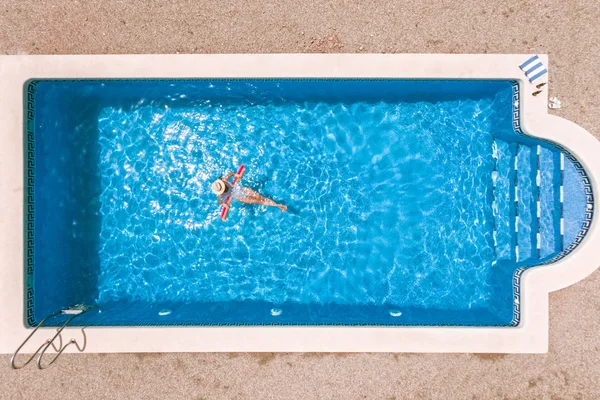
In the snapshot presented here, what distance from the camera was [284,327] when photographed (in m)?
4.73

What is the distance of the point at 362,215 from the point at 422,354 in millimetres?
1834

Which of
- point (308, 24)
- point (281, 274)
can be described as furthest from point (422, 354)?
point (308, 24)

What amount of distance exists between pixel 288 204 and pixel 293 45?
77.7 inches

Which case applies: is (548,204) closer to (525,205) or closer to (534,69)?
(525,205)

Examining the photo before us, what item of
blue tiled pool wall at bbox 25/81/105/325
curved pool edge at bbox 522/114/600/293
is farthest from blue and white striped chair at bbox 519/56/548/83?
blue tiled pool wall at bbox 25/81/105/325

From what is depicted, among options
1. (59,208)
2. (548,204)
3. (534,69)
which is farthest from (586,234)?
(59,208)

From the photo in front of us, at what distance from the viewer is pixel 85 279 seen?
5391 mm

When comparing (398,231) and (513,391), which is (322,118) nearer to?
(398,231)

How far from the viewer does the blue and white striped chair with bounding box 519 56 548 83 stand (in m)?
4.67

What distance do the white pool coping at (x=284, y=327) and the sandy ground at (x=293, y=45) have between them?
0.74ft

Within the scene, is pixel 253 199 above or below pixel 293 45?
below

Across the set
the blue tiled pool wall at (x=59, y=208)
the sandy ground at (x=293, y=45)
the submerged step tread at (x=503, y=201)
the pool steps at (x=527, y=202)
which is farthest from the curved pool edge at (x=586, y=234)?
the blue tiled pool wall at (x=59, y=208)

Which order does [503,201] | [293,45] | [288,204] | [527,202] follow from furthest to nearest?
1. [288,204]
2. [503,201]
3. [527,202]
4. [293,45]

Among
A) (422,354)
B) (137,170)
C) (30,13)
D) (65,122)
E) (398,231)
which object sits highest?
(30,13)
